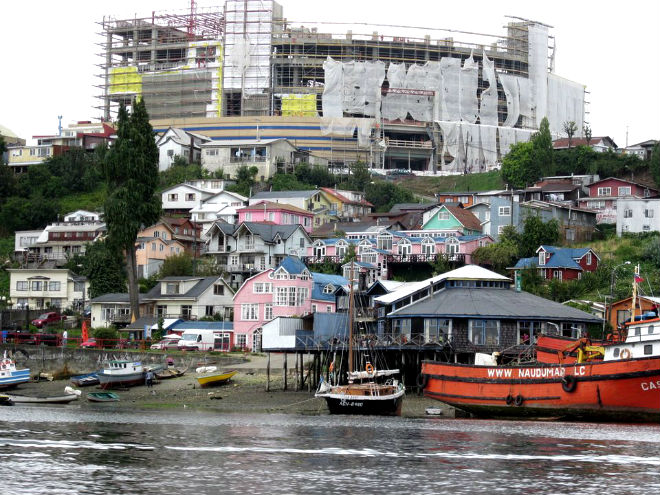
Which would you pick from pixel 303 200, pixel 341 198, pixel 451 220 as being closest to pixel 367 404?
pixel 451 220

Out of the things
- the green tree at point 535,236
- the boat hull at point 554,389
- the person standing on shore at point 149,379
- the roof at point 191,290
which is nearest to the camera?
the boat hull at point 554,389

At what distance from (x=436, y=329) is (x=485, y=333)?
125 inches

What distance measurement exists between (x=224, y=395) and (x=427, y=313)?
14329mm

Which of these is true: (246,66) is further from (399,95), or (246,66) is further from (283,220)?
(283,220)

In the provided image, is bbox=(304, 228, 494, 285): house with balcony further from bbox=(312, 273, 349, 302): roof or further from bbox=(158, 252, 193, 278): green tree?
bbox=(158, 252, 193, 278): green tree

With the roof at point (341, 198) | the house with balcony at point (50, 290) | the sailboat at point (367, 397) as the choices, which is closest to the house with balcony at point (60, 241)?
the house with balcony at point (50, 290)

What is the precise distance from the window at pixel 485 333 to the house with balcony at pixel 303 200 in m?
65.6

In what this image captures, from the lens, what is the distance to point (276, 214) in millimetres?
131875

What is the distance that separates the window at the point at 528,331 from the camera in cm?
7556

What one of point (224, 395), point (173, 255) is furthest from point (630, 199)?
point (224, 395)

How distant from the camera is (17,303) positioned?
123m

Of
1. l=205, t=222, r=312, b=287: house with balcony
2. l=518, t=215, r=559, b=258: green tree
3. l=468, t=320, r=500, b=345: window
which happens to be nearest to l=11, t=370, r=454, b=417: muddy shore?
l=468, t=320, r=500, b=345: window

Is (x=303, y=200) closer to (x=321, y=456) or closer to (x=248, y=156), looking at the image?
(x=248, y=156)

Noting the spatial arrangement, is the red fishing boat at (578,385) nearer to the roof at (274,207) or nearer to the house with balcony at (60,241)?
the roof at (274,207)
